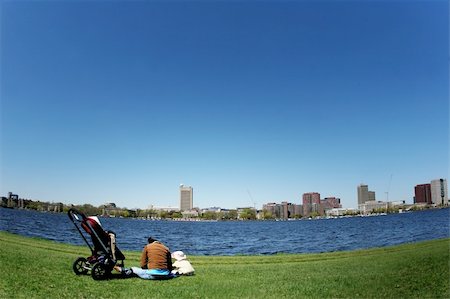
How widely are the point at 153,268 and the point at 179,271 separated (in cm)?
135

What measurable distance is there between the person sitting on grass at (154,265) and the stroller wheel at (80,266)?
1.35m

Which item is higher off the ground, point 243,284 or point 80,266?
point 80,266

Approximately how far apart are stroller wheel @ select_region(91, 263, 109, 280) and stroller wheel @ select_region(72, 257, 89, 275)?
86cm

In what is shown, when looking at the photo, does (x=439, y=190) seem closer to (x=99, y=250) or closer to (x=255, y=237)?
(x=255, y=237)

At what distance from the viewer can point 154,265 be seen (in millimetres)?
11719

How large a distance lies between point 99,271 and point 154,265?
1822 millimetres

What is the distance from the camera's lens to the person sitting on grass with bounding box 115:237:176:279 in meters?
11.5

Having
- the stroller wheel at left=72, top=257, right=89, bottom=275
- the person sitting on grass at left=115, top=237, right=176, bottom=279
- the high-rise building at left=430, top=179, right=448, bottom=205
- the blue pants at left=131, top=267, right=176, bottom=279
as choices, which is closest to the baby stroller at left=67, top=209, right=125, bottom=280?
the stroller wheel at left=72, top=257, right=89, bottom=275

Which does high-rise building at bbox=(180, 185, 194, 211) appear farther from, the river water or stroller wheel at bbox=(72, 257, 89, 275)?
stroller wheel at bbox=(72, 257, 89, 275)

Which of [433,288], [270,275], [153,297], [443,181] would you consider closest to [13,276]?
[153,297]

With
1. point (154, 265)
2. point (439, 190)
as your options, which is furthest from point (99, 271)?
point (439, 190)

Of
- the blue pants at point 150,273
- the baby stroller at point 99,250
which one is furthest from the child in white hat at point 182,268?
the baby stroller at point 99,250

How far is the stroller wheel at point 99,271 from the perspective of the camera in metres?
10.6

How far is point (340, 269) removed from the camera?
13930 mm
